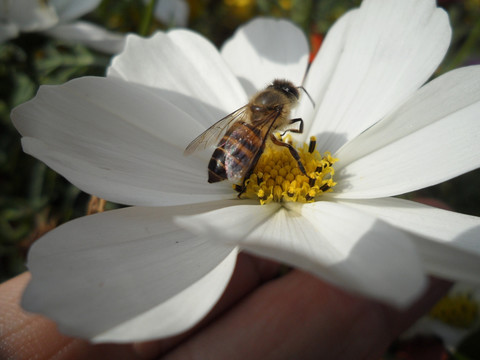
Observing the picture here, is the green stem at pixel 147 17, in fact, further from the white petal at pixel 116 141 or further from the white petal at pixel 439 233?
the white petal at pixel 439 233

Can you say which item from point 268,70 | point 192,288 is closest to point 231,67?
point 268,70

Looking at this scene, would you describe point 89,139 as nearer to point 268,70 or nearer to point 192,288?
point 192,288

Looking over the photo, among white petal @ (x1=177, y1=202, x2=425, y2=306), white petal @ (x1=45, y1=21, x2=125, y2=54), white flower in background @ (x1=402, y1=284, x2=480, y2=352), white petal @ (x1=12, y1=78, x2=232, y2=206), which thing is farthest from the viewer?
white flower in background @ (x1=402, y1=284, x2=480, y2=352)

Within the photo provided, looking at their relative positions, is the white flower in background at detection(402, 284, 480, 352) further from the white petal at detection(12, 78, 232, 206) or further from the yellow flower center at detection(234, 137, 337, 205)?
the white petal at detection(12, 78, 232, 206)

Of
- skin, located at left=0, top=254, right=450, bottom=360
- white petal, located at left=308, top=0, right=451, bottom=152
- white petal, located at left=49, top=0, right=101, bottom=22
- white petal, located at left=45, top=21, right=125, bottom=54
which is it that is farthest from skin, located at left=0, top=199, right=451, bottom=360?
white petal, located at left=49, top=0, right=101, bottom=22

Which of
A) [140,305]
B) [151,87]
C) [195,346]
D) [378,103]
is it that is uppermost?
[378,103]

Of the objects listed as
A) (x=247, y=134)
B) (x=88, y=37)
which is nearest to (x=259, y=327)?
(x=247, y=134)
